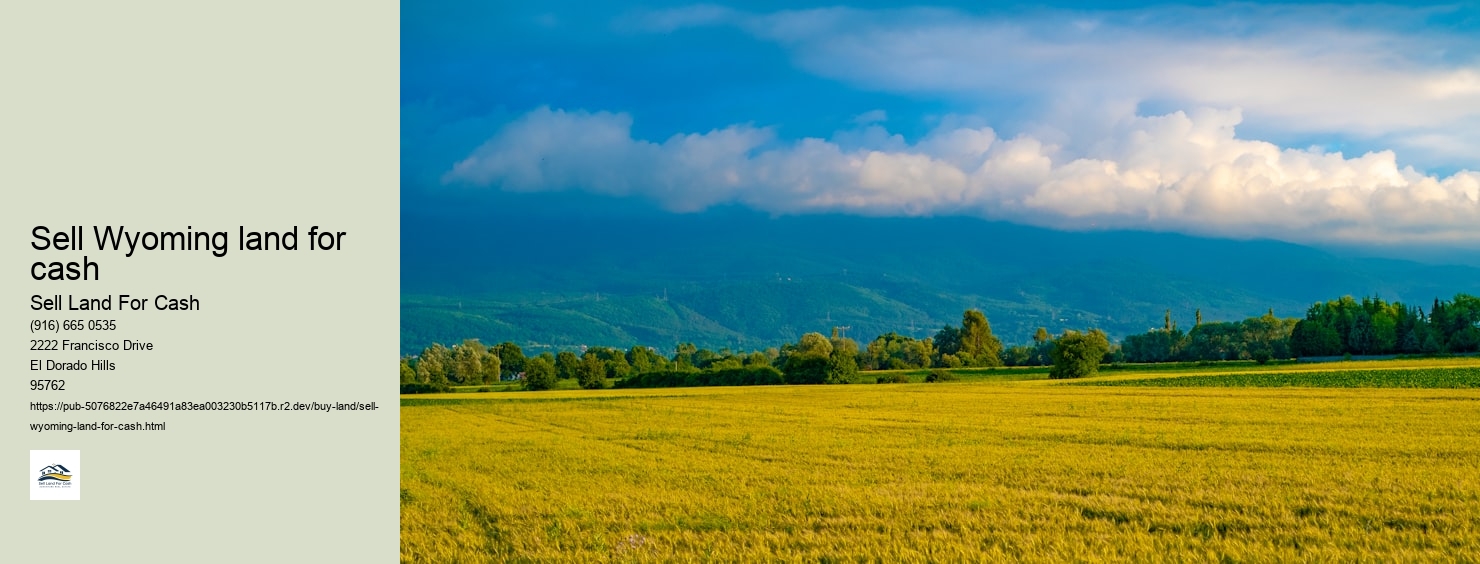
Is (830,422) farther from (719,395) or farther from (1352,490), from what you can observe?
(719,395)

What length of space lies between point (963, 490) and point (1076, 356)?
95.9m

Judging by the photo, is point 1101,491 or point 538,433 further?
point 538,433

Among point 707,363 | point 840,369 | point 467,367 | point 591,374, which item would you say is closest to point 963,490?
point 840,369

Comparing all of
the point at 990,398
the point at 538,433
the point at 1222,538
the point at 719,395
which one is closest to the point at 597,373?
the point at 719,395

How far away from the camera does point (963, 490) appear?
20812 mm

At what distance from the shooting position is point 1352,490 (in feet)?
64.3

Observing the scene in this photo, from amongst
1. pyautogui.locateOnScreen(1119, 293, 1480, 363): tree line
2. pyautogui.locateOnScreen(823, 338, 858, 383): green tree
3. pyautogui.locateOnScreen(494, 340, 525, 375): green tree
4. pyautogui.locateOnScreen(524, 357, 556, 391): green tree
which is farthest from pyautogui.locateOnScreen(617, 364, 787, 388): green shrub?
pyautogui.locateOnScreen(1119, 293, 1480, 363): tree line

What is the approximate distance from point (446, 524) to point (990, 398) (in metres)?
53.9

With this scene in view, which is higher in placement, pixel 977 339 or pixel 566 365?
pixel 977 339
